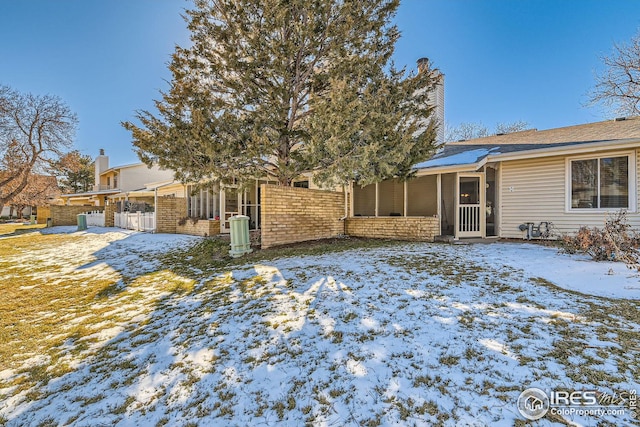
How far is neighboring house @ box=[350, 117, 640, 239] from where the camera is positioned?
790cm

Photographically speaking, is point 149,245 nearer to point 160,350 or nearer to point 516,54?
point 160,350

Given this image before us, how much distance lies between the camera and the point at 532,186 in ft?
29.9

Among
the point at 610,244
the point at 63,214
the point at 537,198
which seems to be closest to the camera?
the point at 610,244

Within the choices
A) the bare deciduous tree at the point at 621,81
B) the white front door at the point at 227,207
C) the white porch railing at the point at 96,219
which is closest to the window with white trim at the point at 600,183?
the bare deciduous tree at the point at 621,81

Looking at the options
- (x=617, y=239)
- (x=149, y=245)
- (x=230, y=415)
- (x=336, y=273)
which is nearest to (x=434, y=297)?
(x=336, y=273)

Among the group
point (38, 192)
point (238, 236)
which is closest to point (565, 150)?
point (238, 236)

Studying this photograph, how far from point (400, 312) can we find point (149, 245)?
966 cm

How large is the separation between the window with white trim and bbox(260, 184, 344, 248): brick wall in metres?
7.07

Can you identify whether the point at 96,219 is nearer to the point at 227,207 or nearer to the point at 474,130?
the point at 227,207

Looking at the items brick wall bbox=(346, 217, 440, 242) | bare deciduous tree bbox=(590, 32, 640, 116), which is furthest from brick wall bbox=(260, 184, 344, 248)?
bare deciduous tree bbox=(590, 32, 640, 116)

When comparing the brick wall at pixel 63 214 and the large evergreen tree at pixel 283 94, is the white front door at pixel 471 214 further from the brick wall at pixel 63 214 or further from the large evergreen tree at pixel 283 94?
the brick wall at pixel 63 214

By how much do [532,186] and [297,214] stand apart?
7.58m

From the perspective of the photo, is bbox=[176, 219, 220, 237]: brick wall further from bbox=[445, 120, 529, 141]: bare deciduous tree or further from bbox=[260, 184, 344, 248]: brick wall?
bbox=[445, 120, 529, 141]: bare deciduous tree

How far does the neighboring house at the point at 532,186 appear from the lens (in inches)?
311
